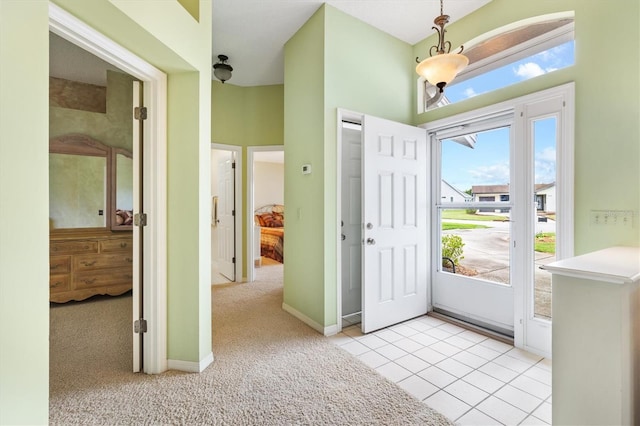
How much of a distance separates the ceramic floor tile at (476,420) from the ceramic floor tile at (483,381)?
11.2 inches

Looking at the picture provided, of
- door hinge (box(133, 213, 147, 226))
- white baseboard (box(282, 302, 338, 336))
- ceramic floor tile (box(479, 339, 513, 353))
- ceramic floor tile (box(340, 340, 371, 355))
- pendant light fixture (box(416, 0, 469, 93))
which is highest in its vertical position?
pendant light fixture (box(416, 0, 469, 93))

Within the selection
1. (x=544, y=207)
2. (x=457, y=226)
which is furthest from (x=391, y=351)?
(x=544, y=207)

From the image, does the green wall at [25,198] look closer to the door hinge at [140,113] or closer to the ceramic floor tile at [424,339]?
the door hinge at [140,113]

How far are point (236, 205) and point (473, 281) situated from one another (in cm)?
349

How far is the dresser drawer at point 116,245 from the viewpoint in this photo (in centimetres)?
358

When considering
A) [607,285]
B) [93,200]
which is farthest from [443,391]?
[93,200]

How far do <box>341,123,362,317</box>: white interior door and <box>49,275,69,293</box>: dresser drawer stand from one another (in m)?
3.30

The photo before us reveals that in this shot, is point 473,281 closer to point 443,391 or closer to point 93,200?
point 443,391

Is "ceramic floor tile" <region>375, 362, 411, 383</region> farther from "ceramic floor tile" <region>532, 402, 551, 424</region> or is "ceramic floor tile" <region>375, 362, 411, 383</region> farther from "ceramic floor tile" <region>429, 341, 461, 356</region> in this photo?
"ceramic floor tile" <region>532, 402, 551, 424</region>

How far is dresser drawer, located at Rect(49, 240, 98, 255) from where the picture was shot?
131 inches

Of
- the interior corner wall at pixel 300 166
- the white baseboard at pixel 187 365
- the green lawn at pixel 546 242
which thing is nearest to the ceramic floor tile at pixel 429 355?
the interior corner wall at pixel 300 166

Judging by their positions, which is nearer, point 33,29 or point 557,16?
point 33,29

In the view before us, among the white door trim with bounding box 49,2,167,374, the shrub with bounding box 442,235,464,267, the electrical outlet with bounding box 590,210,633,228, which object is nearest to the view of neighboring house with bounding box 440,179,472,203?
the shrub with bounding box 442,235,464,267

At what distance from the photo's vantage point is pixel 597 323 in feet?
3.71
